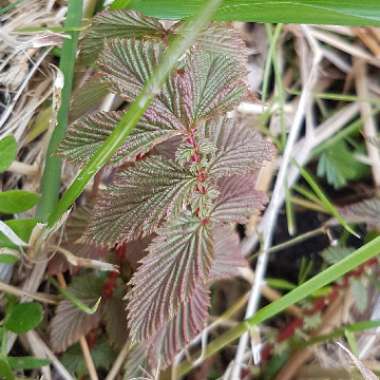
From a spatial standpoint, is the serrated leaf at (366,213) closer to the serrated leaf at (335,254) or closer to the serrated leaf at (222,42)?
the serrated leaf at (335,254)

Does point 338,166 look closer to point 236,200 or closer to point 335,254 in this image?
point 335,254

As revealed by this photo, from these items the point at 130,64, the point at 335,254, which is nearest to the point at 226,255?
the point at 335,254

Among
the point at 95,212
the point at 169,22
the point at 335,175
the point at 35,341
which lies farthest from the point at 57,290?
the point at 335,175

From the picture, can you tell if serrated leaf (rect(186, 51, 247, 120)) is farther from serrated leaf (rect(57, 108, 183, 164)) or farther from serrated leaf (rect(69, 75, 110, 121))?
serrated leaf (rect(69, 75, 110, 121))

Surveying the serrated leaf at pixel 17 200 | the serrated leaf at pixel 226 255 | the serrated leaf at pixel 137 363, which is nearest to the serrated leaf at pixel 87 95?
the serrated leaf at pixel 17 200

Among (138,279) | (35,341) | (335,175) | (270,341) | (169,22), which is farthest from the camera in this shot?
(335,175)

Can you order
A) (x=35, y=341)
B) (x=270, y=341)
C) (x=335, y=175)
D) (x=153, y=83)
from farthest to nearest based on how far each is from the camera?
(x=335, y=175)
(x=270, y=341)
(x=35, y=341)
(x=153, y=83)

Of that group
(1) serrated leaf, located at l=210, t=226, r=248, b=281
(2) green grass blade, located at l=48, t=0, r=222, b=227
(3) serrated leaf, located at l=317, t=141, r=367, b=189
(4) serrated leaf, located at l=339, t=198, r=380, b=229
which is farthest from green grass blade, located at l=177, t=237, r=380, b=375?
(3) serrated leaf, located at l=317, t=141, r=367, b=189

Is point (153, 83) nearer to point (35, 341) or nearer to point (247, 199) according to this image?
point (247, 199)
